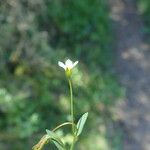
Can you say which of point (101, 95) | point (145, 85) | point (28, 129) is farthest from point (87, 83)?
point (28, 129)

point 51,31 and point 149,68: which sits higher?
point 51,31

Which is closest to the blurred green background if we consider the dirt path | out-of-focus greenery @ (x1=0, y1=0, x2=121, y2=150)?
out-of-focus greenery @ (x1=0, y1=0, x2=121, y2=150)

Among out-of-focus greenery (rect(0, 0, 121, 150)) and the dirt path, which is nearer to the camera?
out-of-focus greenery (rect(0, 0, 121, 150))

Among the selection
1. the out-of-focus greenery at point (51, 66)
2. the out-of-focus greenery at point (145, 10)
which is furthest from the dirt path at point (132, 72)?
the out-of-focus greenery at point (51, 66)

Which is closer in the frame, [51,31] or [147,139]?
[147,139]

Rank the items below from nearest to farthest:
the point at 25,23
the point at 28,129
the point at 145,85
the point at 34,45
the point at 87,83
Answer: the point at 28,129 < the point at 25,23 < the point at 34,45 < the point at 87,83 < the point at 145,85

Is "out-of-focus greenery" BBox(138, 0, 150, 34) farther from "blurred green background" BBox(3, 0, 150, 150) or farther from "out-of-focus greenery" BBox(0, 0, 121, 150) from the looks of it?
"out-of-focus greenery" BBox(0, 0, 121, 150)

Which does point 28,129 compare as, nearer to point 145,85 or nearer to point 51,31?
point 51,31
